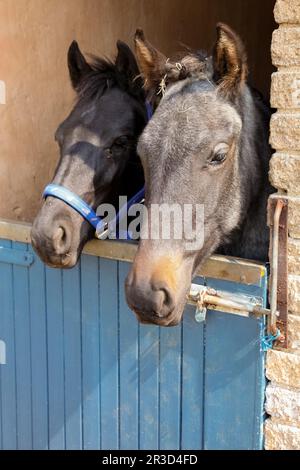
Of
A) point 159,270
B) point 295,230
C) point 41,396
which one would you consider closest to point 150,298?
point 159,270

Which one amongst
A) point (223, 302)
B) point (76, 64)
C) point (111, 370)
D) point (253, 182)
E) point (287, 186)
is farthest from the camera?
point (76, 64)

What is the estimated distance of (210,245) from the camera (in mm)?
2012

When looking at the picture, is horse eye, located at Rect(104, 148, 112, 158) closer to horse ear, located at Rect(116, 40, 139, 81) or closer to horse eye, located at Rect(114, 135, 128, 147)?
horse eye, located at Rect(114, 135, 128, 147)

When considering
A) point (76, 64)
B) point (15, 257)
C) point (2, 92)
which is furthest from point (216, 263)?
point (2, 92)

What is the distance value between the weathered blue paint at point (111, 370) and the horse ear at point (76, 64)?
90cm

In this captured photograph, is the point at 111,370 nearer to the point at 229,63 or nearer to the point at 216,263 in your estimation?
the point at 216,263

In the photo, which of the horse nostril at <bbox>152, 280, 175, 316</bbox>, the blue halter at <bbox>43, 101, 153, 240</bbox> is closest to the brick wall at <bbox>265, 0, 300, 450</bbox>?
the horse nostril at <bbox>152, 280, 175, 316</bbox>

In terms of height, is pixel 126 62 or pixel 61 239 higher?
pixel 126 62

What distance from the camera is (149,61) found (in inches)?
86.7

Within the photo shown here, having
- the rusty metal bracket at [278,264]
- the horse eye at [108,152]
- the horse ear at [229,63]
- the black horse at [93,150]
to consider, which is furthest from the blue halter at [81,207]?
the rusty metal bracket at [278,264]

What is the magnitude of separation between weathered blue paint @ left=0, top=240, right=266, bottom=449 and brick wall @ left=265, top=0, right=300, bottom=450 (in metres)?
0.06

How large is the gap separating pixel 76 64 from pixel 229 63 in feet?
3.44

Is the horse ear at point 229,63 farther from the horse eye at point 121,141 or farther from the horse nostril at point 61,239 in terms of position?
the horse nostril at point 61,239

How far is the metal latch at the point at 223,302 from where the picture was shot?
194 centimetres
